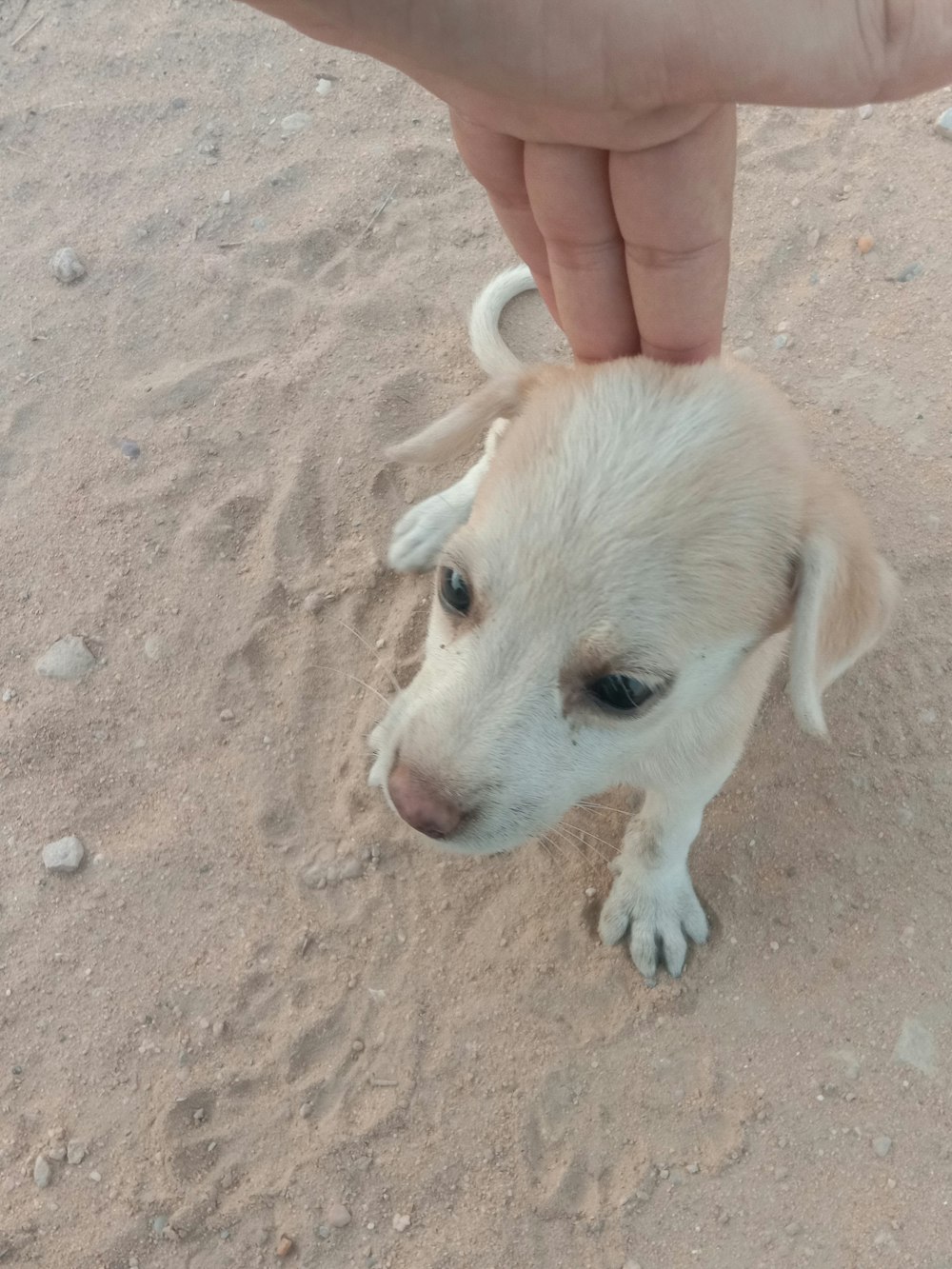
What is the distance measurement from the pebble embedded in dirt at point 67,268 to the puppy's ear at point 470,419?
2.93m

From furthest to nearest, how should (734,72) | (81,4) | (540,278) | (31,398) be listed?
(81,4)
(31,398)
(540,278)
(734,72)

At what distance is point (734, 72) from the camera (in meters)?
1.92

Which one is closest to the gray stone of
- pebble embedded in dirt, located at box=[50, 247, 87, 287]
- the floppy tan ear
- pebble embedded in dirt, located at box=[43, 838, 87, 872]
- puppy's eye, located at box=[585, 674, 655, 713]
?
the floppy tan ear

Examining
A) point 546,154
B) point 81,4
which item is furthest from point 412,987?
point 81,4

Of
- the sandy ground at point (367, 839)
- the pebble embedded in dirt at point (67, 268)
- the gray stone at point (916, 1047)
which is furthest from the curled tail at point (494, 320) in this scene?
the gray stone at point (916, 1047)

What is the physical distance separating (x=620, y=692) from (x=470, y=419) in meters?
0.97

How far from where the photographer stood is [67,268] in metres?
4.64

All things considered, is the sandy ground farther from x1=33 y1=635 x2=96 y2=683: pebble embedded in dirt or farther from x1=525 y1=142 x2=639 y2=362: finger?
x1=525 y1=142 x2=639 y2=362: finger

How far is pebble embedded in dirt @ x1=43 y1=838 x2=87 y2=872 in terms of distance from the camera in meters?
3.21

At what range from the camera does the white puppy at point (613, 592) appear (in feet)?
6.89

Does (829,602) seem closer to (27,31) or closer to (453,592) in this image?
(453,592)

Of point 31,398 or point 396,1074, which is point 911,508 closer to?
point 396,1074

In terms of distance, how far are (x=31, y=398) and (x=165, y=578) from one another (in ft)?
4.28

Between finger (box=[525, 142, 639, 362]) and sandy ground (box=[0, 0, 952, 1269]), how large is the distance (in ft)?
3.96
